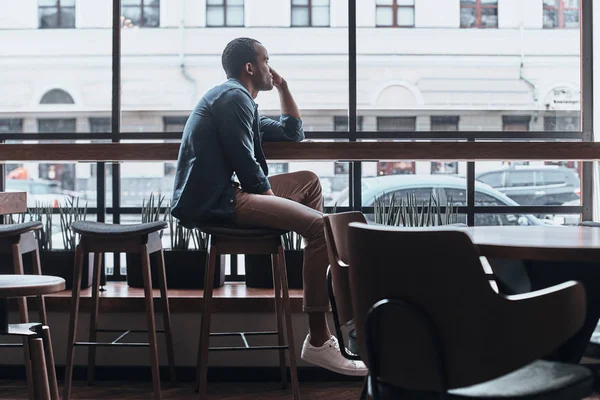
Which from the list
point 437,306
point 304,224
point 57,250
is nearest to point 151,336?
point 304,224

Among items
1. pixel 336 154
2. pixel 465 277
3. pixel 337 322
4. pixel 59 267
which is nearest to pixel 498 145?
pixel 336 154

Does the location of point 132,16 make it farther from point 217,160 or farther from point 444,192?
point 217,160

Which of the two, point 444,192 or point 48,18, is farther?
point 48,18

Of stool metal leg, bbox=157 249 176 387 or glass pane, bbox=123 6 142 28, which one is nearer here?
stool metal leg, bbox=157 249 176 387

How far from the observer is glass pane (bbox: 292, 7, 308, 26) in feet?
18.0

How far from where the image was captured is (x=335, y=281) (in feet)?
7.04

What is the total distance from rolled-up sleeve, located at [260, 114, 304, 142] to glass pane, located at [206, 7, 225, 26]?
2.50 meters

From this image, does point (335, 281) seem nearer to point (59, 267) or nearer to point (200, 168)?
point (200, 168)

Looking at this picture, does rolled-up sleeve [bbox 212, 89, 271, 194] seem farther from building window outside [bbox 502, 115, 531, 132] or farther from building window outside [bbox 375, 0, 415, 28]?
building window outside [bbox 375, 0, 415, 28]

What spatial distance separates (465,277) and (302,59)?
172 inches

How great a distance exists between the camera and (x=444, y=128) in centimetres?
487

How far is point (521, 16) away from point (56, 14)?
3828mm

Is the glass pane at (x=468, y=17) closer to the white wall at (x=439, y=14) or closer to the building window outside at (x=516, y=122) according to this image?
the white wall at (x=439, y=14)

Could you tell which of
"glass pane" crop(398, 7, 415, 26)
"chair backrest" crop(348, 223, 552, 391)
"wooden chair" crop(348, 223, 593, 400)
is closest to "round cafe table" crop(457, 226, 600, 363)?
"wooden chair" crop(348, 223, 593, 400)
